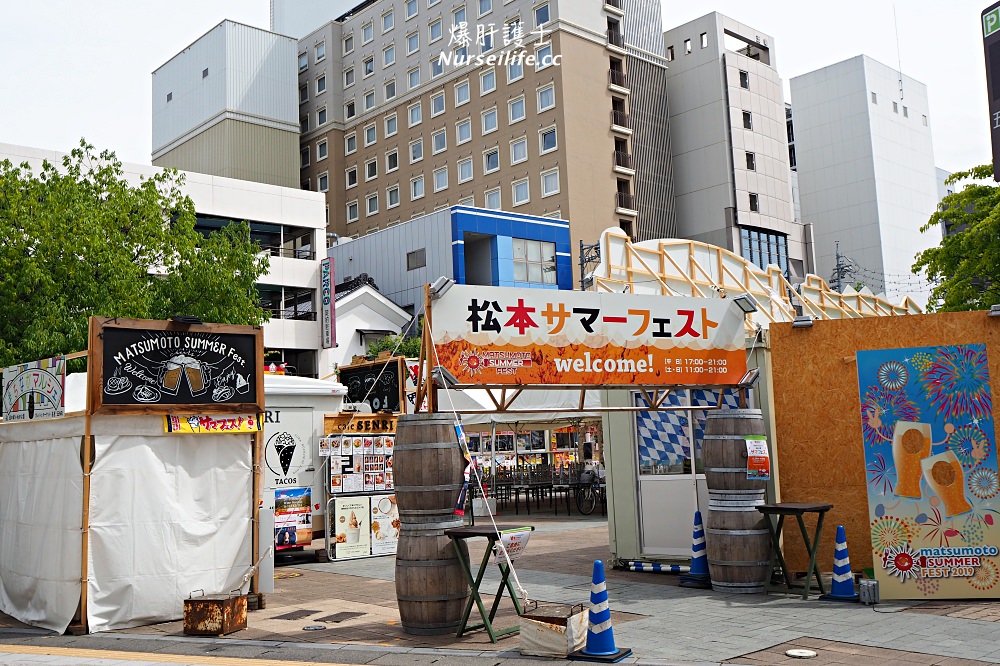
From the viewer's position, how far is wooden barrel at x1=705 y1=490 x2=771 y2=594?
10.5 meters

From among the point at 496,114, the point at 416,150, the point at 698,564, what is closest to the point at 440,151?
the point at 416,150

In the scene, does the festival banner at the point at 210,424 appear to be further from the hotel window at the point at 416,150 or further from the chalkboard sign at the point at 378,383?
the hotel window at the point at 416,150

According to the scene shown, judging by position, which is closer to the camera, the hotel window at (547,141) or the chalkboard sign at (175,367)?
the chalkboard sign at (175,367)

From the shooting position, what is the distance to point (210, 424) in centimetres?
1038

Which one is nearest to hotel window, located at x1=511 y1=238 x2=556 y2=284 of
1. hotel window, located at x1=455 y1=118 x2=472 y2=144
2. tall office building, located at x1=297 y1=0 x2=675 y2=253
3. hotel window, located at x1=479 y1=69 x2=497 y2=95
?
tall office building, located at x1=297 y1=0 x2=675 y2=253

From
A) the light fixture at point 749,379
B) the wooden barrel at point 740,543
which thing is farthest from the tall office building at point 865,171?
the wooden barrel at point 740,543

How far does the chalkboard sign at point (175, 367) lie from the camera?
974 cm

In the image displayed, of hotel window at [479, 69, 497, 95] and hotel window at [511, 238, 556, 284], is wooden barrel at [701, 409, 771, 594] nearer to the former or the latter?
hotel window at [511, 238, 556, 284]

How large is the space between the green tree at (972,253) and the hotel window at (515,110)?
26.9 m

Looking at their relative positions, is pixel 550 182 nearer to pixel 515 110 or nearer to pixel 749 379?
pixel 515 110

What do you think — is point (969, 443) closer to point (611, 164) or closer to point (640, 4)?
point (611, 164)

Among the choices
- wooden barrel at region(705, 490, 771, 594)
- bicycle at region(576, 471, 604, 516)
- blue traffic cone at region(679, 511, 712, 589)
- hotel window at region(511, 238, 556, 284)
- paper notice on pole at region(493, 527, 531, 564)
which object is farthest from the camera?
hotel window at region(511, 238, 556, 284)

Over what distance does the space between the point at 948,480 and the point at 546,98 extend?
42282mm

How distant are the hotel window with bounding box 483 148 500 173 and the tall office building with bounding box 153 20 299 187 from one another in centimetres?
1217
